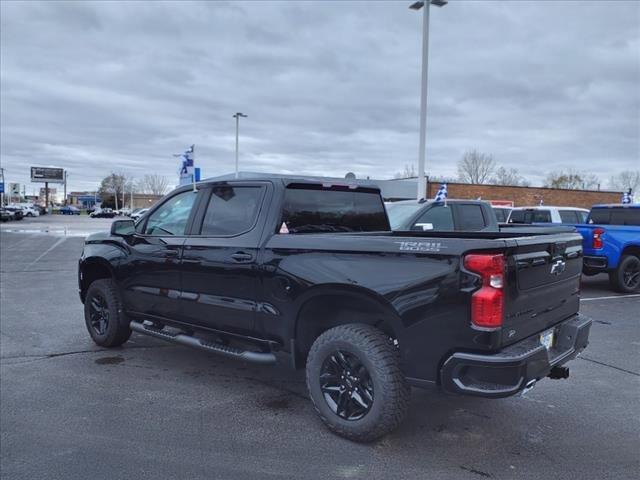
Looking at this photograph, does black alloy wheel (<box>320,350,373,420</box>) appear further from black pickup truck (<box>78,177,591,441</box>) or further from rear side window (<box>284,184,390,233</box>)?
rear side window (<box>284,184,390,233</box>)

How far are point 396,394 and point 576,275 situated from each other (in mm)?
1889

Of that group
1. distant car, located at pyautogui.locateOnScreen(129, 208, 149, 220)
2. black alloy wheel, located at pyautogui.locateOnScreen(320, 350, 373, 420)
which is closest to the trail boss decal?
black alloy wheel, located at pyautogui.locateOnScreen(320, 350, 373, 420)

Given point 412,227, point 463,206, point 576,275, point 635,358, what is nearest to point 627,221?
point 463,206

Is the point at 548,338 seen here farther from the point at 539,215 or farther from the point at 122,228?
the point at 539,215

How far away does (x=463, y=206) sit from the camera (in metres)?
A: 9.82

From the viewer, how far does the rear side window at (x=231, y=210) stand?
14.8 ft

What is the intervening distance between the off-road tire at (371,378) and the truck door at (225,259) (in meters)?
0.79

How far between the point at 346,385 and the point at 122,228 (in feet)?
10.4

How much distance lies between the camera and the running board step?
4219mm

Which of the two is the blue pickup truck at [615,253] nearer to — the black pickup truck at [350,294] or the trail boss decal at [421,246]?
the black pickup truck at [350,294]

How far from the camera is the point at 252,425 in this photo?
4.00 metres

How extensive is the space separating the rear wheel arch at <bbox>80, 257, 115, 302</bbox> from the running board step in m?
0.92

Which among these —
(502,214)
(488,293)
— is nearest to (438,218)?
(488,293)

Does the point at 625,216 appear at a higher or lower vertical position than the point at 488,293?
higher
